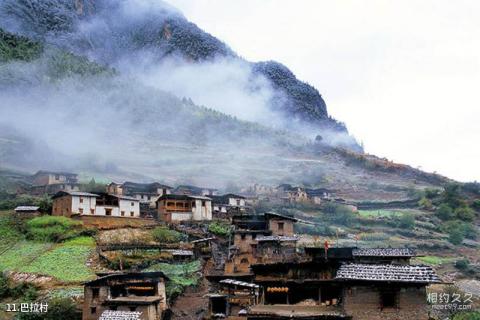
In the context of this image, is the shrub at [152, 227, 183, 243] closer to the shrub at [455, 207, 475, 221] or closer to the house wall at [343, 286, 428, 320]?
the house wall at [343, 286, 428, 320]

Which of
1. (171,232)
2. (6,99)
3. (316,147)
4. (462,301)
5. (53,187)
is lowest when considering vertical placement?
(462,301)

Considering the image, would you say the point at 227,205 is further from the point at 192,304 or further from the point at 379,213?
the point at 192,304

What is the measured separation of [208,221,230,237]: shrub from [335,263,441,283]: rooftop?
148 ft

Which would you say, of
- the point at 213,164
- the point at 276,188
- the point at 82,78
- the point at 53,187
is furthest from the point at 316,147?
the point at 53,187

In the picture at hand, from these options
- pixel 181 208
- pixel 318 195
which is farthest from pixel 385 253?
pixel 318 195

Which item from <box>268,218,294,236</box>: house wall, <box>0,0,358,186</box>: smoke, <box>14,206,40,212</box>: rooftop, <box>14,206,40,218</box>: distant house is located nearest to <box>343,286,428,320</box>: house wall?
<box>268,218,294,236</box>: house wall

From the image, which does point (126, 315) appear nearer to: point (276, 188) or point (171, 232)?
point (171, 232)

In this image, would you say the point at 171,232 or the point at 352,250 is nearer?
the point at 352,250

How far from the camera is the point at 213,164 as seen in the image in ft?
441

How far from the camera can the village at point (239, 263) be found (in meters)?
26.0

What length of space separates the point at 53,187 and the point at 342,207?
158ft

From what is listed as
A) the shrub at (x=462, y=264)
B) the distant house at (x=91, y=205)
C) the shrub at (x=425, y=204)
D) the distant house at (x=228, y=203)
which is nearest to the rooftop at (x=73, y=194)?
the distant house at (x=91, y=205)

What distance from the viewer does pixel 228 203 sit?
92.9m

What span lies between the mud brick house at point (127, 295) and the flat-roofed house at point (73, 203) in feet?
86.7
